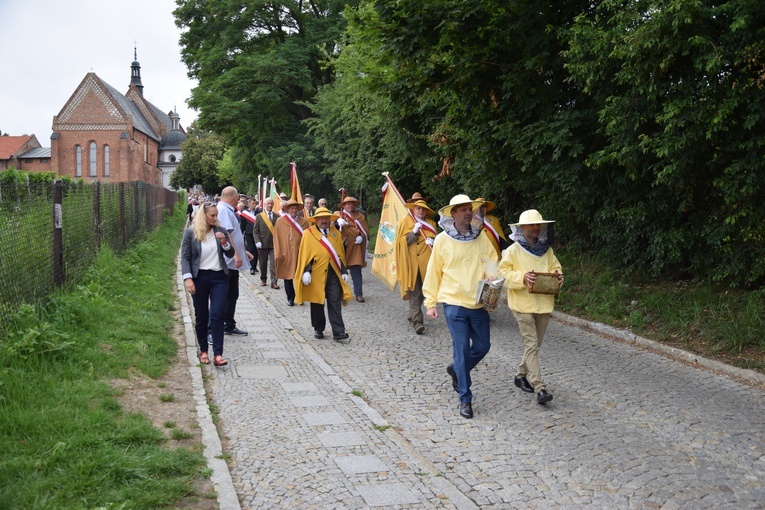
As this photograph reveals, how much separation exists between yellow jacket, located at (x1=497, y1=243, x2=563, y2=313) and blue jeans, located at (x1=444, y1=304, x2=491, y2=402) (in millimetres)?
382

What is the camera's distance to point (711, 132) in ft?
26.4

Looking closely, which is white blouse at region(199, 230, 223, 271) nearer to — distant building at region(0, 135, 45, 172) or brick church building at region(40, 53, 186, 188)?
brick church building at region(40, 53, 186, 188)

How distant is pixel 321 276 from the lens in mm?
9844

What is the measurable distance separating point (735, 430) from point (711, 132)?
3.50 meters

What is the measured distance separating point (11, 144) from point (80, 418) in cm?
10742

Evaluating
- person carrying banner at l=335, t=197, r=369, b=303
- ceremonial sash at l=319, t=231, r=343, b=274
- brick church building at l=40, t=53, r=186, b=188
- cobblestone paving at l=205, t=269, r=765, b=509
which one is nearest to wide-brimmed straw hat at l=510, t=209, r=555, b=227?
cobblestone paving at l=205, t=269, r=765, b=509

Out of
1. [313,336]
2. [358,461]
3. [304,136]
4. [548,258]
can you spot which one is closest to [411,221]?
[313,336]

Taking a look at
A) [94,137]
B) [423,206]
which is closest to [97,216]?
[423,206]

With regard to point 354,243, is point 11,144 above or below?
above

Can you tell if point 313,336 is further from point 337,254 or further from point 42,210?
point 42,210

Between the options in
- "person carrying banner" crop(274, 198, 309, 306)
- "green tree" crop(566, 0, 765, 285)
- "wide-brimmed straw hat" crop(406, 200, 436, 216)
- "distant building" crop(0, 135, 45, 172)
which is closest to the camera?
"green tree" crop(566, 0, 765, 285)

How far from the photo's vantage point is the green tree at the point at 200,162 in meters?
91.0

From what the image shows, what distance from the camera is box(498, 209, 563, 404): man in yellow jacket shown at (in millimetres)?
6770

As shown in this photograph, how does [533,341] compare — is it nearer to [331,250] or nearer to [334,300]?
[334,300]
